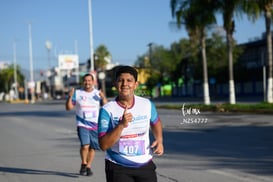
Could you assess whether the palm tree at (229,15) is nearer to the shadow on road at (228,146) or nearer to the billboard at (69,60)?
the shadow on road at (228,146)

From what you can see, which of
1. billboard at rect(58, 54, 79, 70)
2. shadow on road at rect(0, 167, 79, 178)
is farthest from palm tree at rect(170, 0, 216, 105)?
billboard at rect(58, 54, 79, 70)

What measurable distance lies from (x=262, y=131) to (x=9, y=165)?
26.6 ft

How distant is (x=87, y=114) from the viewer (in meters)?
8.64

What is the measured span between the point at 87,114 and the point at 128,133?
14.5 ft

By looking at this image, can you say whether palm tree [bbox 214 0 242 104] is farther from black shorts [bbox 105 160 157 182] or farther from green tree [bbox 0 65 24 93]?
green tree [bbox 0 65 24 93]

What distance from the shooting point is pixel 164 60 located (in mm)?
77375

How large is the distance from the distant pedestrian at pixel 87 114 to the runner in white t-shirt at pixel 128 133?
4196mm

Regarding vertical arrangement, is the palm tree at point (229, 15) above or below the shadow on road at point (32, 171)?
above

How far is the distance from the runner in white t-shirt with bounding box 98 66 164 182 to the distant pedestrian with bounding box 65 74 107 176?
4196 millimetres

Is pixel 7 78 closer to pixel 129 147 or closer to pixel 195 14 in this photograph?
pixel 195 14

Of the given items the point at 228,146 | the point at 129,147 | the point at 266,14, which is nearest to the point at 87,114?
the point at 129,147

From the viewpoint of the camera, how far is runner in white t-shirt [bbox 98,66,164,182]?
4262 mm

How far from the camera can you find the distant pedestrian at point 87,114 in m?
8.59

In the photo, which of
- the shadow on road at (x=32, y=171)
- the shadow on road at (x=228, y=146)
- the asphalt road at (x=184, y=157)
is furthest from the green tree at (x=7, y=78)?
the shadow on road at (x=32, y=171)
